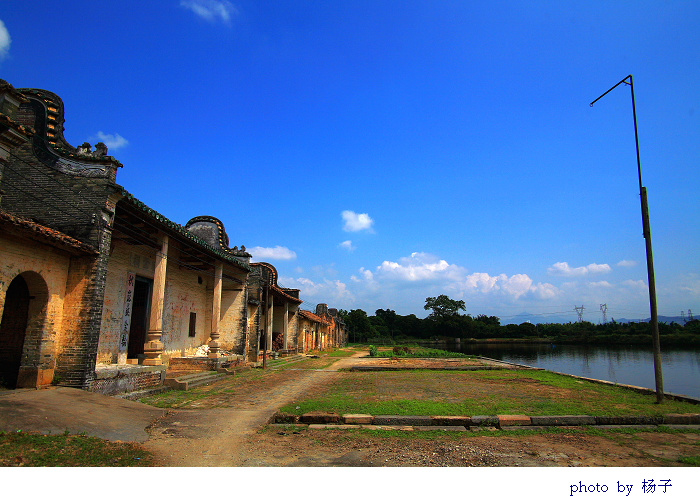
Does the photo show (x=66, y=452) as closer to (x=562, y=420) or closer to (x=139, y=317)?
(x=562, y=420)

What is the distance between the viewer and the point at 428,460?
5.11 m

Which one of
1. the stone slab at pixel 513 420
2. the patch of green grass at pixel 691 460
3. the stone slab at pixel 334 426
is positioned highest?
the patch of green grass at pixel 691 460

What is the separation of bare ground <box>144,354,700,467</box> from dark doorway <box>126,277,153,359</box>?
8.39m

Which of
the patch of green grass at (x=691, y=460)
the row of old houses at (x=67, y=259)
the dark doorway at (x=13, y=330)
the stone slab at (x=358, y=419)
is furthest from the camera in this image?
the dark doorway at (x=13, y=330)

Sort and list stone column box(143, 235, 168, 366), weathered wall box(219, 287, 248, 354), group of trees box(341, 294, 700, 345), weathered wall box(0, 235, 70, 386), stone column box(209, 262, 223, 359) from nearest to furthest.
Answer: weathered wall box(0, 235, 70, 386), stone column box(143, 235, 168, 366), stone column box(209, 262, 223, 359), weathered wall box(219, 287, 248, 354), group of trees box(341, 294, 700, 345)

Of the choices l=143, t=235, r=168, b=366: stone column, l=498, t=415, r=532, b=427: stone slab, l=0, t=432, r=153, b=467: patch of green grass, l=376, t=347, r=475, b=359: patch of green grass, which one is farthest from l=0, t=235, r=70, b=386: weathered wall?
l=376, t=347, r=475, b=359: patch of green grass

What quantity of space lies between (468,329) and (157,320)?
257ft

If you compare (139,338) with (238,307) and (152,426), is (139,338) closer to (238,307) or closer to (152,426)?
(238,307)

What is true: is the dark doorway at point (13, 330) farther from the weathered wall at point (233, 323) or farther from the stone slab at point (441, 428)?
the weathered wall at point (233, 323)

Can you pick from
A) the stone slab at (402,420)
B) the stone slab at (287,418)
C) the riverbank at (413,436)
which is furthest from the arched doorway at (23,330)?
the stone slab at (402,420)

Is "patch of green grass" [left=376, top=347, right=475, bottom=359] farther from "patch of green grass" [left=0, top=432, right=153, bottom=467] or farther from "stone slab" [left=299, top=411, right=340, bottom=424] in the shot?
"patch of green grass" [left=0, top=432, right=153, bottom=467]

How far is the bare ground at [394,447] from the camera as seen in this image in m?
5.09

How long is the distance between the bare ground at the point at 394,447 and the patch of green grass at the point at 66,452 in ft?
1.17

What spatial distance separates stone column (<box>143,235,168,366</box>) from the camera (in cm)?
1248
